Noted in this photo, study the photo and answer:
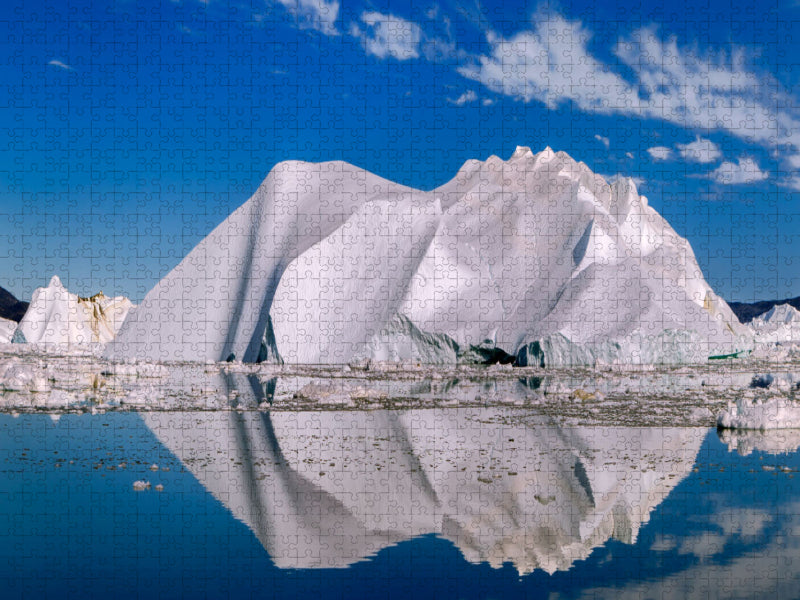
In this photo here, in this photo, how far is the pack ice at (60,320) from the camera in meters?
49.5

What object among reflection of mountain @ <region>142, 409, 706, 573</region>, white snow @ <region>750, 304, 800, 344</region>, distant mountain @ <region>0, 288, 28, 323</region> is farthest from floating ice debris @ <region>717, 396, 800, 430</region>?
distant mountain @ <region>0, 288, 28, 323</region>

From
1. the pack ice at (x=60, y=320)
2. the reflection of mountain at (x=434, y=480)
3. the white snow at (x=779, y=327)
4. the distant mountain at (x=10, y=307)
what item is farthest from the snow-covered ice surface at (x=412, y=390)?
the distant mountain at (x=10, y=307)

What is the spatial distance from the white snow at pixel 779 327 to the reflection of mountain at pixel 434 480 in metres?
45.9

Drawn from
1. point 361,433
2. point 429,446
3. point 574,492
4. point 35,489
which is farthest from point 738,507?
point 35,489

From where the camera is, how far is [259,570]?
4.70m

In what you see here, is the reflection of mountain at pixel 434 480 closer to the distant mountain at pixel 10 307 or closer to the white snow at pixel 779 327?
the white snow at pixel 779 327

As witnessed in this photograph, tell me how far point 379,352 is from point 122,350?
1179 centimetres

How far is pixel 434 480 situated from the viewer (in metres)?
7.20

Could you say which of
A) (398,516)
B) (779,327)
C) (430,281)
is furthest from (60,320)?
(779,327)

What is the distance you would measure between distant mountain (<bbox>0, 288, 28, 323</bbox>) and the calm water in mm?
76079

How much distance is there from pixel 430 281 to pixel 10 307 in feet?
218

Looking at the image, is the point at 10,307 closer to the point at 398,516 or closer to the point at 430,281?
the point at 430,281

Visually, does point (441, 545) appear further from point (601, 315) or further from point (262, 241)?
point (262, 241)

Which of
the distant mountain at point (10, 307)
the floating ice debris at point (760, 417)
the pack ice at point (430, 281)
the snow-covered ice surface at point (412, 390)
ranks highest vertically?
the distant mountain at point (10, 307)
